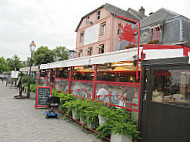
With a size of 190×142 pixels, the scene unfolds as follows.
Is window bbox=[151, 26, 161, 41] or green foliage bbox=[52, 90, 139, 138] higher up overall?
window bbox=[151, 26, 161, 41]

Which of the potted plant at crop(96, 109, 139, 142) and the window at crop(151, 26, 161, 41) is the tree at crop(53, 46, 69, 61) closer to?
the window at crop(151, 26, 161, 41)

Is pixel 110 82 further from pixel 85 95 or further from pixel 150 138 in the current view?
pixel 150 138

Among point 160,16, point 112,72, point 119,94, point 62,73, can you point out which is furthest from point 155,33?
point 119,94

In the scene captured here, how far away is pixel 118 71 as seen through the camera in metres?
6.05

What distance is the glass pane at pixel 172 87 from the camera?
3246mm

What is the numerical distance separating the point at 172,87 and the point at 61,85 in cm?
644

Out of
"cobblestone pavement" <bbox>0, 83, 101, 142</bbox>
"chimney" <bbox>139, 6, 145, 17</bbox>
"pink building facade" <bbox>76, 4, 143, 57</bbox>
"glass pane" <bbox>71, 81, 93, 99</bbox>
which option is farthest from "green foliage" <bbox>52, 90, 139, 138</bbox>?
"chimney" <bbox>139, 6, 145, 17</bbox>

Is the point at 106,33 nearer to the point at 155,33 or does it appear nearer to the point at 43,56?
the point at 155,33

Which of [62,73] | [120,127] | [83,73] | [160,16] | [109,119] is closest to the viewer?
[120,127]

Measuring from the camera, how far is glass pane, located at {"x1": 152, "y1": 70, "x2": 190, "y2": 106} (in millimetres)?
3246

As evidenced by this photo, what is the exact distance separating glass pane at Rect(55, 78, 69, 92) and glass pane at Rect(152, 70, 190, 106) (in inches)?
206

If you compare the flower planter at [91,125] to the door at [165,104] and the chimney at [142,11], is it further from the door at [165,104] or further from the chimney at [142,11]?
the chimney at [142,11]

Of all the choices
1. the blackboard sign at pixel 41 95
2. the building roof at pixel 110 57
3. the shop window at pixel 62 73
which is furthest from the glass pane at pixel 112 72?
the blackboard sign at pixel 41 95

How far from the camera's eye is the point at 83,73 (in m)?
7.36
